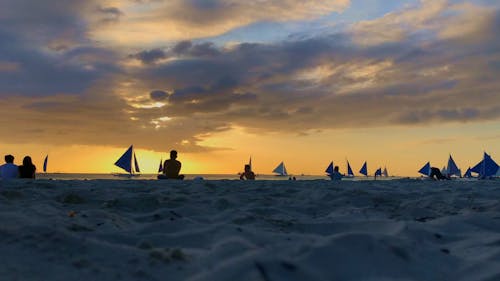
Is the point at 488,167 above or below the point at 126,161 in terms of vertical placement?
below

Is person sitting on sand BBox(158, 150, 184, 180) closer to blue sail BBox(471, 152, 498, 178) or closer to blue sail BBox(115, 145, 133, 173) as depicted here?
blue sail BBox(115, 145, 133, 173)

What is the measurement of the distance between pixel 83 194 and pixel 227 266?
4.02 meters

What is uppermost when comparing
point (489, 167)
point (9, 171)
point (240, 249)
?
point (489, 167)

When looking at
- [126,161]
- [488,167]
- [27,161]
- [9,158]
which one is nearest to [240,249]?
[27,161]

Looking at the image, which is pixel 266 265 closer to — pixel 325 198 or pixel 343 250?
pixel 343 250

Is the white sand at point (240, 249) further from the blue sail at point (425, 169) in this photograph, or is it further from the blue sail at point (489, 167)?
the blue sail at point (425, 169)

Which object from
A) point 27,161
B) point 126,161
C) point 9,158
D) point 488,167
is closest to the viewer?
point 27,161

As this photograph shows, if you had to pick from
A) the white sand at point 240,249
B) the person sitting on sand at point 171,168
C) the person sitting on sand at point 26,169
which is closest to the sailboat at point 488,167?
the person sitting on sand at point 171,168

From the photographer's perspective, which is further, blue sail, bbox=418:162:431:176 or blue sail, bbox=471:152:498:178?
blue sail, bbox=418:162:431:176

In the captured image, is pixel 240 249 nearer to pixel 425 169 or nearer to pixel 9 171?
pixel 9 171

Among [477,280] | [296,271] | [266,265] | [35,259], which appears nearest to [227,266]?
[266,265]

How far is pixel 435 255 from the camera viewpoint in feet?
8.44

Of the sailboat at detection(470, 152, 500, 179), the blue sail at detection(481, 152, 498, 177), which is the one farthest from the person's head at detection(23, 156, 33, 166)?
the blue sail at detection(481, 152, 498, 177)

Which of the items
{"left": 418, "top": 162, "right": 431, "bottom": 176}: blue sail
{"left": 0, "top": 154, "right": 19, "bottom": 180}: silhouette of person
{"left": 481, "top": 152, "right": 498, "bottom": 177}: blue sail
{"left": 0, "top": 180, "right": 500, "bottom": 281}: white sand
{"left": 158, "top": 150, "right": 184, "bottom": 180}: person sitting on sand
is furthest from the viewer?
{"left": 418, "top": 162, "right": 431, "bottom": 176}: blue sail
